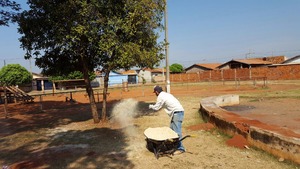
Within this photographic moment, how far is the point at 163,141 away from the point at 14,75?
48.6 meters

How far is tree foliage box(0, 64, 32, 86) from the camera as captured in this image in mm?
46763

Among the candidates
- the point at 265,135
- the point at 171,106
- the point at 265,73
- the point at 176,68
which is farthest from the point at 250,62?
the point at 171,106

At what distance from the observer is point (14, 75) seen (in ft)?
156

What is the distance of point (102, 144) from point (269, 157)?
4.31 m

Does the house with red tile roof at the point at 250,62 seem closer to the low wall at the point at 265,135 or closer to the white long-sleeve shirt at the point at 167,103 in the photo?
the low wall at the point at 265,135

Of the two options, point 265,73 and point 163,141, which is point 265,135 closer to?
point 163,141

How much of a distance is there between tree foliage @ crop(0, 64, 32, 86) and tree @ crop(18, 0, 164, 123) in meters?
41.8

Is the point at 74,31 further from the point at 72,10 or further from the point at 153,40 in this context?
the point at 153,40

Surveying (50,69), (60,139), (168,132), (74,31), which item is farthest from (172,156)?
(50,69)

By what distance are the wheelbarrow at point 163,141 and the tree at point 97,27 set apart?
3.67 meters

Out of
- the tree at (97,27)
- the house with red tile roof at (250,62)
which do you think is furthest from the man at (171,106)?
the house with red tile roof at (250,62)

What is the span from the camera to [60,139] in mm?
8414

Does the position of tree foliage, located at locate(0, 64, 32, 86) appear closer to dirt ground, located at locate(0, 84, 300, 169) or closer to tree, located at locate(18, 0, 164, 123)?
dirt ground, located at locate(0, 84, 300, 169)

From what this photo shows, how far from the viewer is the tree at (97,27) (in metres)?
8.91
